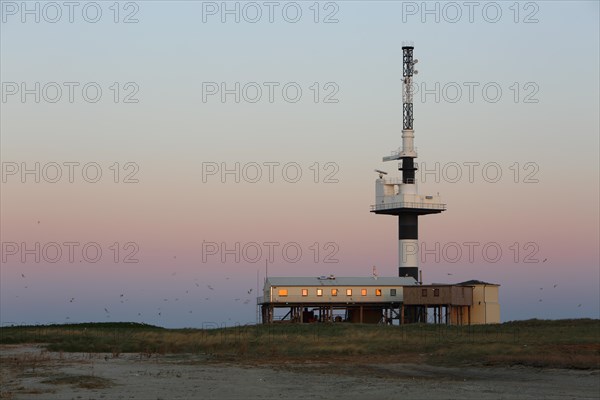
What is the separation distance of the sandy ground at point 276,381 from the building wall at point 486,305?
39356 mm

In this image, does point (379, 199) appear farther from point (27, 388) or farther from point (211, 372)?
point (27, 388)

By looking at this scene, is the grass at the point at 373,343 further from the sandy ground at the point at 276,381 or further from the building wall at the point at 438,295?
the building wall at the point at 438,295

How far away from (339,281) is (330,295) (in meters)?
2.12

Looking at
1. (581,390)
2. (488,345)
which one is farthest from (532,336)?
(581,390)

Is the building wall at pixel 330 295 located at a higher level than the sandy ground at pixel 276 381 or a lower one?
higher

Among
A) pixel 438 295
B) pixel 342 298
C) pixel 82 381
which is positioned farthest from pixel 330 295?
pixel 82 381

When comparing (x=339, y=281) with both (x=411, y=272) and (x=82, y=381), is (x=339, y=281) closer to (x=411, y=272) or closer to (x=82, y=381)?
(x=411, y=272)

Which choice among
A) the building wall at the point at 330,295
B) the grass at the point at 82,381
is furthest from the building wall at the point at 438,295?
the grass at the point at 82,381

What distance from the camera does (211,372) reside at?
45000mm

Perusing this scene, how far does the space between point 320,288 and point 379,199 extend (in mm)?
13795

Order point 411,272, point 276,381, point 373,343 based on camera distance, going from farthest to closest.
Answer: point 411,272 → point 373,343 → point 276,381

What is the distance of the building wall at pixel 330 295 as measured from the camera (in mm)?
93188

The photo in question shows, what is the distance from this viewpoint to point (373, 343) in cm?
6031

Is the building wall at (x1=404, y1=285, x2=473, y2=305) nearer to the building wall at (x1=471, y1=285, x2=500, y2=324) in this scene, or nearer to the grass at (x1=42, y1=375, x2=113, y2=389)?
the building wall at (x1=471, y1=285, x2=500, y2=324)
